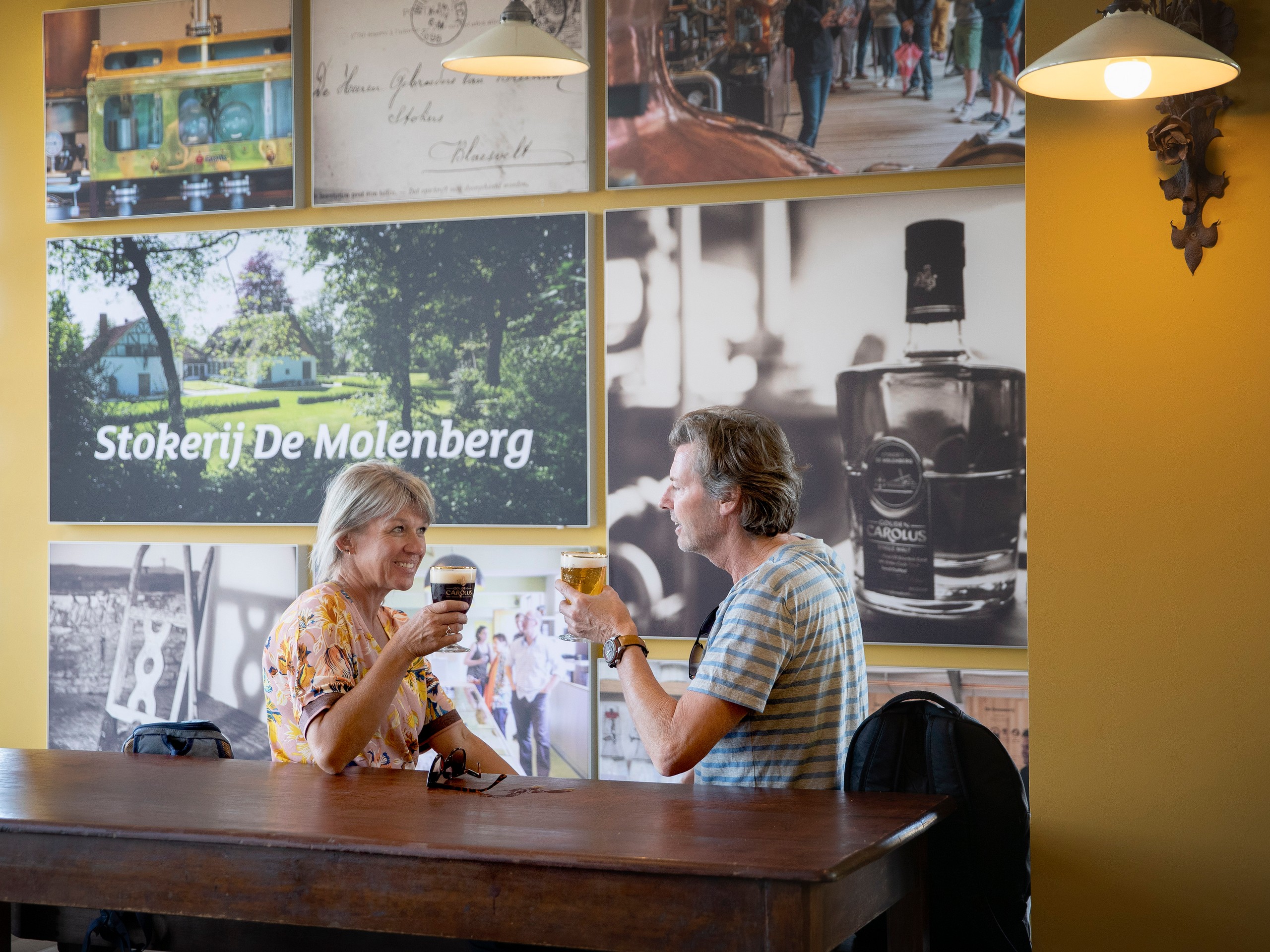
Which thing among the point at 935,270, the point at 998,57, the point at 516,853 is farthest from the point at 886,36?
the point at 516,853

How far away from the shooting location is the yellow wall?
2207 millimetres

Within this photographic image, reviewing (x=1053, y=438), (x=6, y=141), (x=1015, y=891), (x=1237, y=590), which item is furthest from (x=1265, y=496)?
(x=6, y=141)

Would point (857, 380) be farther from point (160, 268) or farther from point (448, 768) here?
point (160, 268)

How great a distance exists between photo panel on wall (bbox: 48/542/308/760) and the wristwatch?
1.96m

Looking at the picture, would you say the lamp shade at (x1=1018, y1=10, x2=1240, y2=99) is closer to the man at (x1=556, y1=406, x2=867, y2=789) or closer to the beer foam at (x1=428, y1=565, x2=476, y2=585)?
the man at (x1=556, y1=406, x2=867, y2=789)

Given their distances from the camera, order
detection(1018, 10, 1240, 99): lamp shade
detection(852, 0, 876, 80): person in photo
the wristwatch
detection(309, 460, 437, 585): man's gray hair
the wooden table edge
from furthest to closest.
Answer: detection(852, 0, 876, 80): person in photo, detection(309, 460, 437, 585): man's gray hair, the wristwatch, detection(1018, 10, 1240, 99): lamp shade, the wooden table edge

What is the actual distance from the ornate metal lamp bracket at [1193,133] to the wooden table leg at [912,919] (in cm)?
110

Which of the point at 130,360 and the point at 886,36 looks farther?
the point at 130,360

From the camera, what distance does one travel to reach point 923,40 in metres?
3.57

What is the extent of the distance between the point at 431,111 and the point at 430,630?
208 centimetres

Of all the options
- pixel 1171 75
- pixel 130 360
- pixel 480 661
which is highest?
pixel 1171 75

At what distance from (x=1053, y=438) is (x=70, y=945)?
2.13 metres

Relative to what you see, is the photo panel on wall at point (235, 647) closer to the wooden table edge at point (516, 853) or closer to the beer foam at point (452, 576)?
the beer foam at point (452, 576)

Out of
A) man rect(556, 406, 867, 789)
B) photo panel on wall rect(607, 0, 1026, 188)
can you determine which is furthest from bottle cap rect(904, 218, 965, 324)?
man rect(556, 406, 867, 789)
